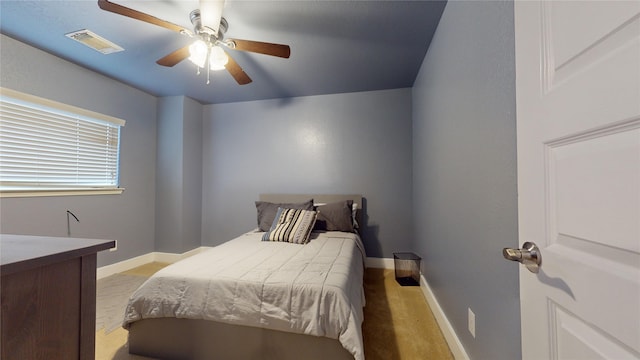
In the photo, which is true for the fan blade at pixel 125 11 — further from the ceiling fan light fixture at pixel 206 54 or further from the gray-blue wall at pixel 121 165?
the gray-blue wall at pixel 121 165

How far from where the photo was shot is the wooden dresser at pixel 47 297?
0.55 meters

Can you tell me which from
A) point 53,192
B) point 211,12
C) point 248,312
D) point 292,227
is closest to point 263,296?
point 248,312

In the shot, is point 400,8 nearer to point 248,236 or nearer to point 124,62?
point 248,236

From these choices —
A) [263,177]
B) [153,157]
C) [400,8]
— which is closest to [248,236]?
[263,177]

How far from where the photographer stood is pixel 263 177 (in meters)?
3.52

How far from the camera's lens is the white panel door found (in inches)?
15.2

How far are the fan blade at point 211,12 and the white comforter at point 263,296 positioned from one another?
1.66 meters

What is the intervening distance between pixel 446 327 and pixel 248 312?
1.38m

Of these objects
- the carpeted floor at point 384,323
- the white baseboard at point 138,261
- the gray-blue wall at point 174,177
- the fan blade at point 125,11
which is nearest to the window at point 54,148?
the gray-blue wall at point 174,177

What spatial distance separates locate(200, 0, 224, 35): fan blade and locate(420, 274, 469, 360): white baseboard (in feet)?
8.54

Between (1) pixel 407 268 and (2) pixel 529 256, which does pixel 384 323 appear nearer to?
(1) pixel 407 268

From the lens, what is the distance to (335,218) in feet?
9.10

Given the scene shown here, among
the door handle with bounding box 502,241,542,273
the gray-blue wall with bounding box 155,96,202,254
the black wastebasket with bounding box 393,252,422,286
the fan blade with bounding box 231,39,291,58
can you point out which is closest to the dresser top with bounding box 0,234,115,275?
the door handle with bounding box 502,241,542,273

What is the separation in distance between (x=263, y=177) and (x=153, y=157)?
162 cm
